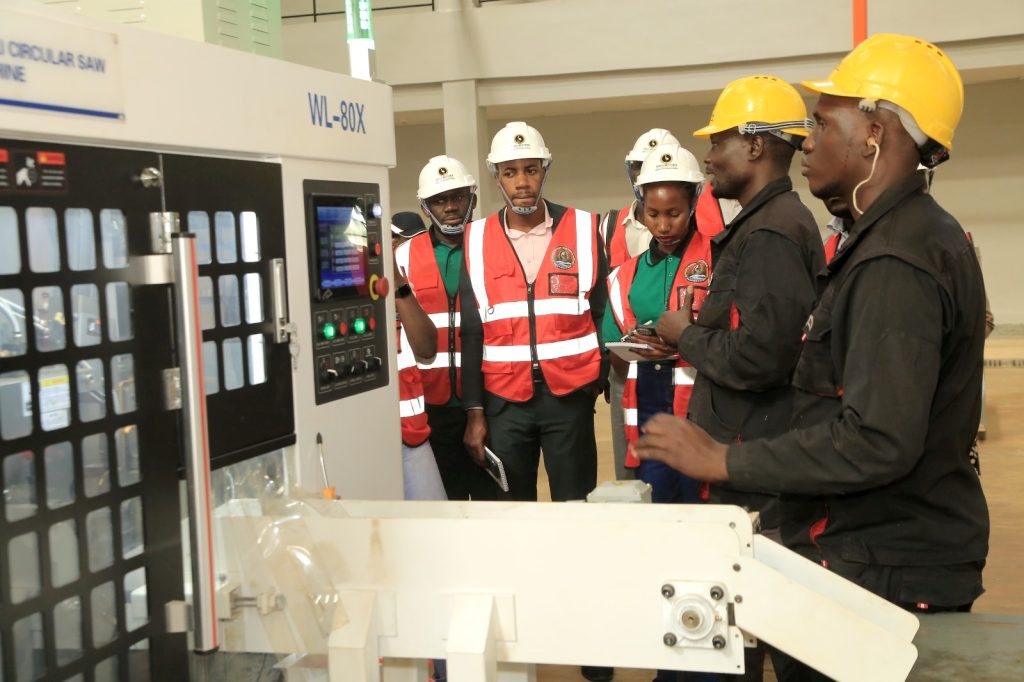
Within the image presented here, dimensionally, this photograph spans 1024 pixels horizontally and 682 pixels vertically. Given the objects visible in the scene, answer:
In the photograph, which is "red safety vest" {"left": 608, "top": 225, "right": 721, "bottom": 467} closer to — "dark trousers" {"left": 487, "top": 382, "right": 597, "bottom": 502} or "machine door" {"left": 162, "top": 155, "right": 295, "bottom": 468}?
"dark trousers" {"left": 487, "top": 382, "right": 597, "bottom": 502}

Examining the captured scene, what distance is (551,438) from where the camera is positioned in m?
3.78

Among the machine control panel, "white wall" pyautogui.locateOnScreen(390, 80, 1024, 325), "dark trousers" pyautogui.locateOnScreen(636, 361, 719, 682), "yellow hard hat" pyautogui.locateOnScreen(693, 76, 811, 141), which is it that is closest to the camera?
the machine control panel

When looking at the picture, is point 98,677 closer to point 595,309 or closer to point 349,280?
point 349,280

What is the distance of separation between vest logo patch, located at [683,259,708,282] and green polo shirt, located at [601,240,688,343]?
0.04 meters

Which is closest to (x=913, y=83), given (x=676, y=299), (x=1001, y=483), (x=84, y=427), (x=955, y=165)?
(x=84, y=427)

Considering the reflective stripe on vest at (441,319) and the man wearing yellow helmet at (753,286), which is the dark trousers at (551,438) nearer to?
the reflective stripe on vest at (441,319)

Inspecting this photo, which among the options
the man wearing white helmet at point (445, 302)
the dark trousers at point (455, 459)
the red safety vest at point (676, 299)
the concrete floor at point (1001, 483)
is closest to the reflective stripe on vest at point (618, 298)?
the red safety vest at point (676, 299)

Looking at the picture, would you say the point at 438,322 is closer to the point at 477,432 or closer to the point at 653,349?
the point at 477,432

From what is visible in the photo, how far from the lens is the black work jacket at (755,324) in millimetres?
2510

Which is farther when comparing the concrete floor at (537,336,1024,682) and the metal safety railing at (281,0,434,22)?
the metal safety railing at (281,0,434,22)

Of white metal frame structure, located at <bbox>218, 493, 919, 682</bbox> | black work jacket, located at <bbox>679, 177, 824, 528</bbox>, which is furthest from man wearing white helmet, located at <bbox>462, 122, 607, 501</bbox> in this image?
white metal frame structure, located at <bbox>218, 493, 919, 682</bbox>

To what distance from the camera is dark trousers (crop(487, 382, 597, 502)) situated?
12.3 ft

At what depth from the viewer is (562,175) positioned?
11.8 meters

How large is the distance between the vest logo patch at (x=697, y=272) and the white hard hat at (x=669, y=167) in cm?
29
